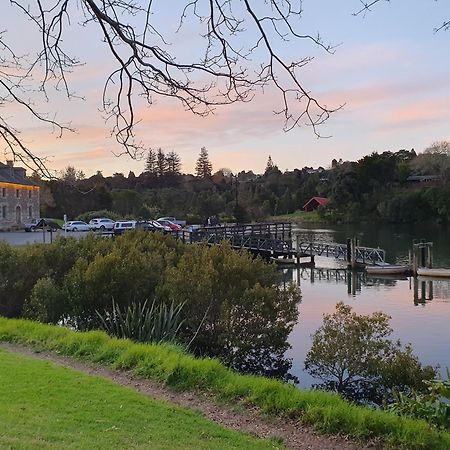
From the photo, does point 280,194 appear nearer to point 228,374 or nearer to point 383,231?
point 383,231

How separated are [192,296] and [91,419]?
341 inches

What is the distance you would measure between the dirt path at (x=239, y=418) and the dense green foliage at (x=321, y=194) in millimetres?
51796

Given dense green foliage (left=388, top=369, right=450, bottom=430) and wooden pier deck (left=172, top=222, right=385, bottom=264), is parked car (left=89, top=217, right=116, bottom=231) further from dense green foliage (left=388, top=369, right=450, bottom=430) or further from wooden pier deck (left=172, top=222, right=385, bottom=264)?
dense green foliage (left=388, top=369, right=450, bottom=430)

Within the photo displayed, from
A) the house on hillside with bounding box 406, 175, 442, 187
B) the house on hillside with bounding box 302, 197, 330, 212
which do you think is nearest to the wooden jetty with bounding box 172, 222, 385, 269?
the house on hillside with bounding box 406, 175, 442, 187

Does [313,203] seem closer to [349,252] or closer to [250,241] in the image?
[250,241]

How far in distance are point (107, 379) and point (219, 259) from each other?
7781 mm

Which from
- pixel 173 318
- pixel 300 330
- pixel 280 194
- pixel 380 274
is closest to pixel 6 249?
pixel 173 318

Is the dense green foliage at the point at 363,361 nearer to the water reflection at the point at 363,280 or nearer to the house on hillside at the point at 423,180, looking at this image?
the water reflection at the point at 363,280

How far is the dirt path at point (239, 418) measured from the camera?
636 cm

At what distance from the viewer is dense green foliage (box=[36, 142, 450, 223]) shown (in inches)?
2576

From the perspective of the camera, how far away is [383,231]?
6184cm

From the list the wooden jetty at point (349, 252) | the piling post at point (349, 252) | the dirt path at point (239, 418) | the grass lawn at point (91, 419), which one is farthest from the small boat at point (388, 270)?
the grass lawn at point (91, 419)

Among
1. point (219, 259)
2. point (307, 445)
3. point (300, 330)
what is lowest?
point (300, 330)

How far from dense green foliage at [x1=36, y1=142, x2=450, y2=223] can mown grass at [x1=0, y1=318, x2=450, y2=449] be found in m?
50.1
